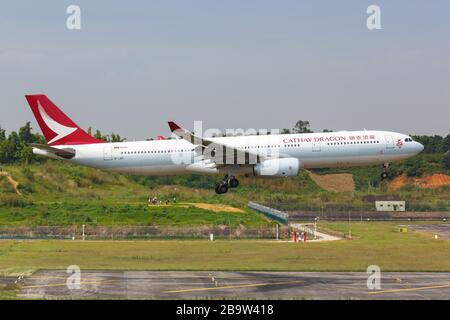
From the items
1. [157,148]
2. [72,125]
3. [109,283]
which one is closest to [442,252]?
[157,148]

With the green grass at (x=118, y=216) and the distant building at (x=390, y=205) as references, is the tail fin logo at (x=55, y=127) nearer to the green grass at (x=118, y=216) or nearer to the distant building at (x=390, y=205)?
the green grass at (x=118, y=216)

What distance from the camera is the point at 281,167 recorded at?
63969mm

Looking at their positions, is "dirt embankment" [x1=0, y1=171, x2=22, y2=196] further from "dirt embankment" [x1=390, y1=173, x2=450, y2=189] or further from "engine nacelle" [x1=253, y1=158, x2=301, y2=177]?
"dirt embankment" [x1=390, y1=173, x2=450, y2=189]

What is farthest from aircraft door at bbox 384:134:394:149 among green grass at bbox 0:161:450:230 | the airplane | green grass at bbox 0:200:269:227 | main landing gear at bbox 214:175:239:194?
green grass at bbox 0:161:450:230

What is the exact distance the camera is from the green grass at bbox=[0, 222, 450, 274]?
51619mm

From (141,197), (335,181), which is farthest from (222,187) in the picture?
(335,181)

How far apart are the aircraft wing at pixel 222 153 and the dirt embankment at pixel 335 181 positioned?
42.0m

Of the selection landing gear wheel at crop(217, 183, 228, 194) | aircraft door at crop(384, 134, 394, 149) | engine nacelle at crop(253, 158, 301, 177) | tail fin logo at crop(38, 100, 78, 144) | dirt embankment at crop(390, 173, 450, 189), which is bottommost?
landing gear wheel at crop(217, 183, 228, 194)

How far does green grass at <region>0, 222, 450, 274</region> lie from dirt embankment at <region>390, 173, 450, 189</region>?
4848cm

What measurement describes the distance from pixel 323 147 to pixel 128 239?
18.0 meters

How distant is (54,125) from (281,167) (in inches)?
843

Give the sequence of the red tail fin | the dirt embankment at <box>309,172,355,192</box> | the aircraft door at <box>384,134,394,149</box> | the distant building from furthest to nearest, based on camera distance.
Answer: the dirt embankment at <box>309,172,355,192</box> < the distant building < the red tail fin < the aircraft door at <box>384,134,394,149</box>

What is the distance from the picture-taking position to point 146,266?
51.2 meters

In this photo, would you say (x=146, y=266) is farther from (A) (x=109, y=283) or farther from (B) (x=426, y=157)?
(B) (x=426, y=157)
